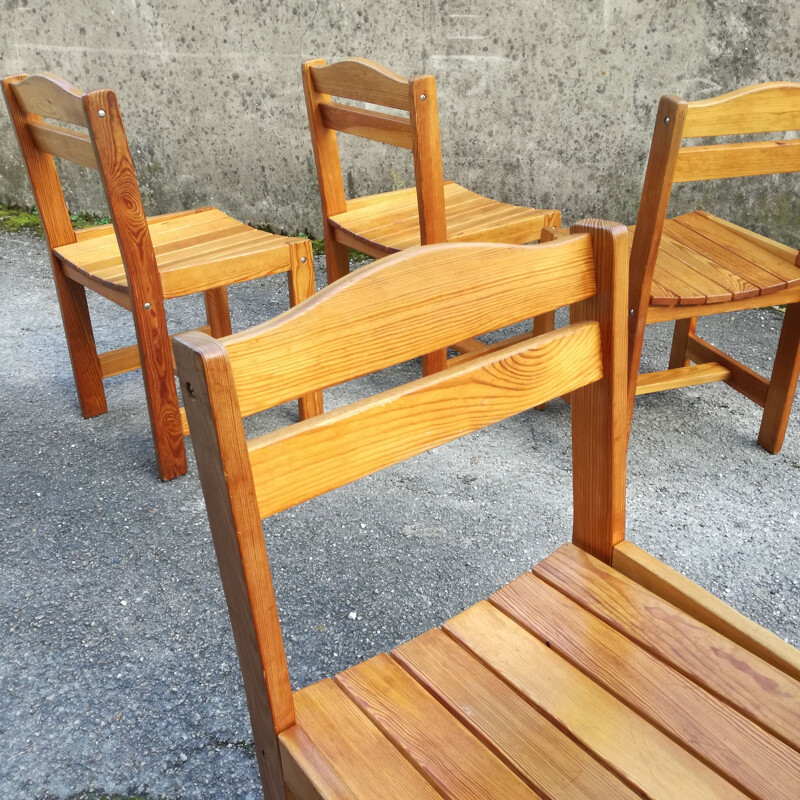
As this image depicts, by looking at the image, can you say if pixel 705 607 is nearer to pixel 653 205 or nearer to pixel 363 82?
pixel 653 205

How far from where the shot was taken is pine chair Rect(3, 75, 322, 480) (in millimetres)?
2027

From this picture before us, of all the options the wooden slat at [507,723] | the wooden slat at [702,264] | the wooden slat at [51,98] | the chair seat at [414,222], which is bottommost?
the wooden slat at [507,723]

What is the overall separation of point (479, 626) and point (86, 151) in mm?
1613

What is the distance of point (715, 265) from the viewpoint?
2234mm

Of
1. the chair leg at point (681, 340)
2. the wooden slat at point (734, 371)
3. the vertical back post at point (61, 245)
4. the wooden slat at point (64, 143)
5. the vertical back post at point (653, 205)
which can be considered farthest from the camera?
the chair leg at point (681, 340)

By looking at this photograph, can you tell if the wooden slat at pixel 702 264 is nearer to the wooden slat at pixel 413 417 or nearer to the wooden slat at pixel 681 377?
the wooden slat at pixel 681 377

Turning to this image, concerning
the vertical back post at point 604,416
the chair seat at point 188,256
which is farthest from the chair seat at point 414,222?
the vertical back post at point 604,416

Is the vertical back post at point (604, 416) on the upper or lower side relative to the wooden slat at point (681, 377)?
upper

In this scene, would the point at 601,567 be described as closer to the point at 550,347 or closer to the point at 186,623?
the point at 550,347

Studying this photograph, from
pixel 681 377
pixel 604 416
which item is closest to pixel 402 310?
pixel 604 416

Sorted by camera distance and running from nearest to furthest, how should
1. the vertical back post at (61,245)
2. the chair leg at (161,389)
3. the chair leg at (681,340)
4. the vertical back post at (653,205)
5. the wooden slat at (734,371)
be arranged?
the vertical back post at (653,205), the chair leg at (161,389), the vertical back post at (61,245), the wooden slat at (734,371), the chair leg at (681,340)

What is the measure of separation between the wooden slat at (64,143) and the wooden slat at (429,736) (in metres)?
1.55

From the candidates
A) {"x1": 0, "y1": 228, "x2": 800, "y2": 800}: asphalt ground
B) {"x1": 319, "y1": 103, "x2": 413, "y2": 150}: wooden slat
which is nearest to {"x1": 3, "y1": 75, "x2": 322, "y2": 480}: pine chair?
{"x1": 0, "y1": 228, "x2": 800, "y2": 800}: asphalt ground

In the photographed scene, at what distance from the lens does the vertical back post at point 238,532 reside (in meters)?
0.78
